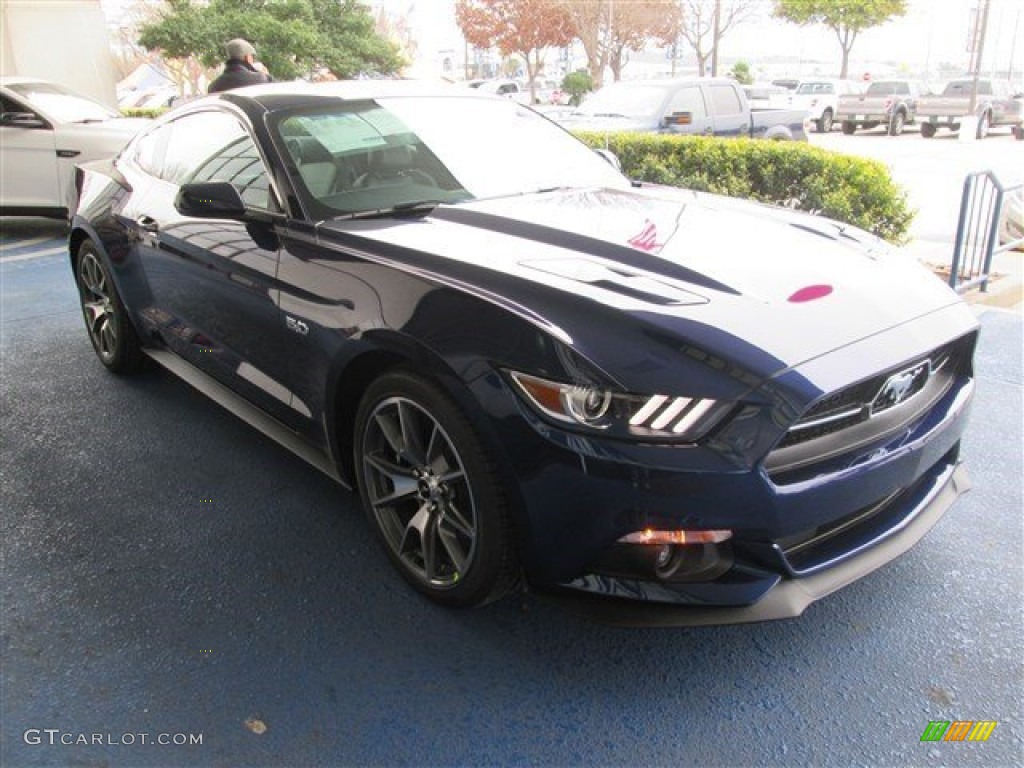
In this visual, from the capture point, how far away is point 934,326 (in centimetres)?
246

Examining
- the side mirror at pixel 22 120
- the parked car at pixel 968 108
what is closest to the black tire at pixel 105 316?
the side mirror at pixel 22 120

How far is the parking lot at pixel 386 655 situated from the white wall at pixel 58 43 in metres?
14.3

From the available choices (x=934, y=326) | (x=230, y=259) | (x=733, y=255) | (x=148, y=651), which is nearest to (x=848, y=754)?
(x=934, y=326)

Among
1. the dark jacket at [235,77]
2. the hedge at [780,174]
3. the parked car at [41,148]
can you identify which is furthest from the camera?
the parked car at [41,148]

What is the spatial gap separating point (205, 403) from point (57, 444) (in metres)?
0.71

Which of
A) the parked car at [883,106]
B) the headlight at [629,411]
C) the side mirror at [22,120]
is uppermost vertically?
the side mirror at [22,120]

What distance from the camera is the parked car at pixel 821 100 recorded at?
90.8 feet

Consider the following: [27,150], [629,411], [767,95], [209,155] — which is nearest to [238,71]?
[27,150]

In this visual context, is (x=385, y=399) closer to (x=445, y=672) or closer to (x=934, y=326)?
(x=445, y=672)

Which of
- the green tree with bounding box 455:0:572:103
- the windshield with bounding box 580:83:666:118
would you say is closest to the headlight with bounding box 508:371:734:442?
the windshield with bounding box 580:83:666:118

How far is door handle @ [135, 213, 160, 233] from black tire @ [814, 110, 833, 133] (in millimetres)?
28092

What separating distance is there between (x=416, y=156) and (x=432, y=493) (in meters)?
1.49

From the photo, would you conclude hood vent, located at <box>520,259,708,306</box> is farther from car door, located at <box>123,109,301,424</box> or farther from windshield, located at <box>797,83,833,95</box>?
windshield, located at <box>797,83,833,95</box>

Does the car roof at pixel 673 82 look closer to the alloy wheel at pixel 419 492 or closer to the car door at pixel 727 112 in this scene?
the car door at pixel 727 112
